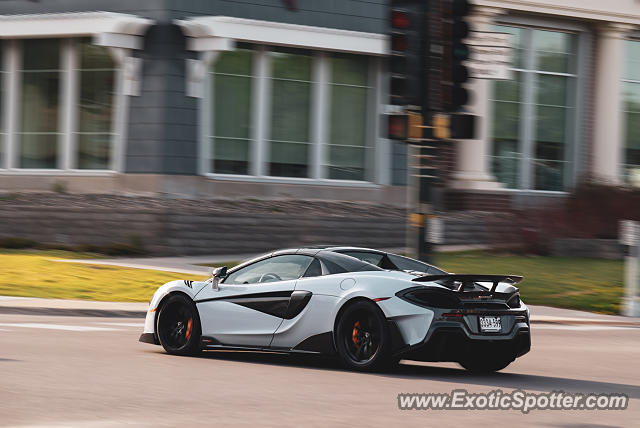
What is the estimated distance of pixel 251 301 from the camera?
459 inches

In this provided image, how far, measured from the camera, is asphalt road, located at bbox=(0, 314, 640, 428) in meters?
8.02

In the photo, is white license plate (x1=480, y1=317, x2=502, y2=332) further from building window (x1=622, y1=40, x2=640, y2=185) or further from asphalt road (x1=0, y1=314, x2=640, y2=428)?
building window (x1=622, y1=40, x2=640, y2=185)

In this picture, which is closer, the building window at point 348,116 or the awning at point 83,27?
the awning at point 83,27

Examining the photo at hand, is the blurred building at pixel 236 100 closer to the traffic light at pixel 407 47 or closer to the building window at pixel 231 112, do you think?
the building window at pixel 231 112

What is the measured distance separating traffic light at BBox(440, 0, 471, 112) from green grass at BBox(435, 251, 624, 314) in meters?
6.83

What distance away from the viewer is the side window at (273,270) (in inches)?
457

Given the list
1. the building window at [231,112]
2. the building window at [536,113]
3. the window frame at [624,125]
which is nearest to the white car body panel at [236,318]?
the building window at [231,112]

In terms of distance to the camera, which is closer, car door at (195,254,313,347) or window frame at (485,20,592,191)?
car door at (195,254,313,347)

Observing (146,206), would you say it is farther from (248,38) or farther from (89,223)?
(248,38)

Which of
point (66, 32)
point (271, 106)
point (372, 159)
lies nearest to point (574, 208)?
point (372, 159)

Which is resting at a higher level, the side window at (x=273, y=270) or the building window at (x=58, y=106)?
the building window at (x=58, y=106)

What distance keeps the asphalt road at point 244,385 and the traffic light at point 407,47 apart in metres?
3.89

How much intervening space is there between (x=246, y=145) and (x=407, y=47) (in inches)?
599

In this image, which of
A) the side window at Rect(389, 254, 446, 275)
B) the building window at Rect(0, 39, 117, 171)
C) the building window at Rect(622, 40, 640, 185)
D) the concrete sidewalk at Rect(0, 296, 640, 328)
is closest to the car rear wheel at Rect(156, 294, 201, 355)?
the side window at Rect(389, 254, 446, 275)
